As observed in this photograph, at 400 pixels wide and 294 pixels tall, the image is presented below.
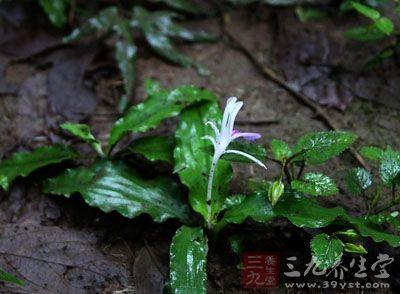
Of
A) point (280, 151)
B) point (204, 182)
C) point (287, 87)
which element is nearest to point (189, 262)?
point (204, 182)

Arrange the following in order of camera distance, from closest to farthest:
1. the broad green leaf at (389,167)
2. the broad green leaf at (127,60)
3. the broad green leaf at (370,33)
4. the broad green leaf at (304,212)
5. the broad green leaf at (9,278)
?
1. the broad green leaf at (9,278)
2. the broad green leaf at (304,212)
3. the broad green leaf at (389,167)
4. the broad green leaf at (370,33)
5. the broad green leaf at (127,60)

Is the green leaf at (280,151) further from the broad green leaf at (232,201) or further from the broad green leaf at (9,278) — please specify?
the broad green leaf at (9,278)

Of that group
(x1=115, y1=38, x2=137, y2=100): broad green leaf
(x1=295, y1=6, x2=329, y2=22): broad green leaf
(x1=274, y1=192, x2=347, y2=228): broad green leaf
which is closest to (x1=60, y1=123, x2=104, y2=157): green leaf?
(x1=115, y1=38, x2=137, y2=100): broad green leaf

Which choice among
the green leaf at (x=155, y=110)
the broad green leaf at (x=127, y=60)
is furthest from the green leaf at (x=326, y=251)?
the broad green leaf at (x=127, y=60)

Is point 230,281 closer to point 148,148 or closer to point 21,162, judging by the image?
point 148,148

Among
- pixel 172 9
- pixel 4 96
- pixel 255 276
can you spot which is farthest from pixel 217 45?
pixel 255 276

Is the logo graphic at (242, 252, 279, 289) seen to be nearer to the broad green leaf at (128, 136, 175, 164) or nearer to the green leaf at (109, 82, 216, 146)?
the broad green leaf at (128, 136, 175, 164)
